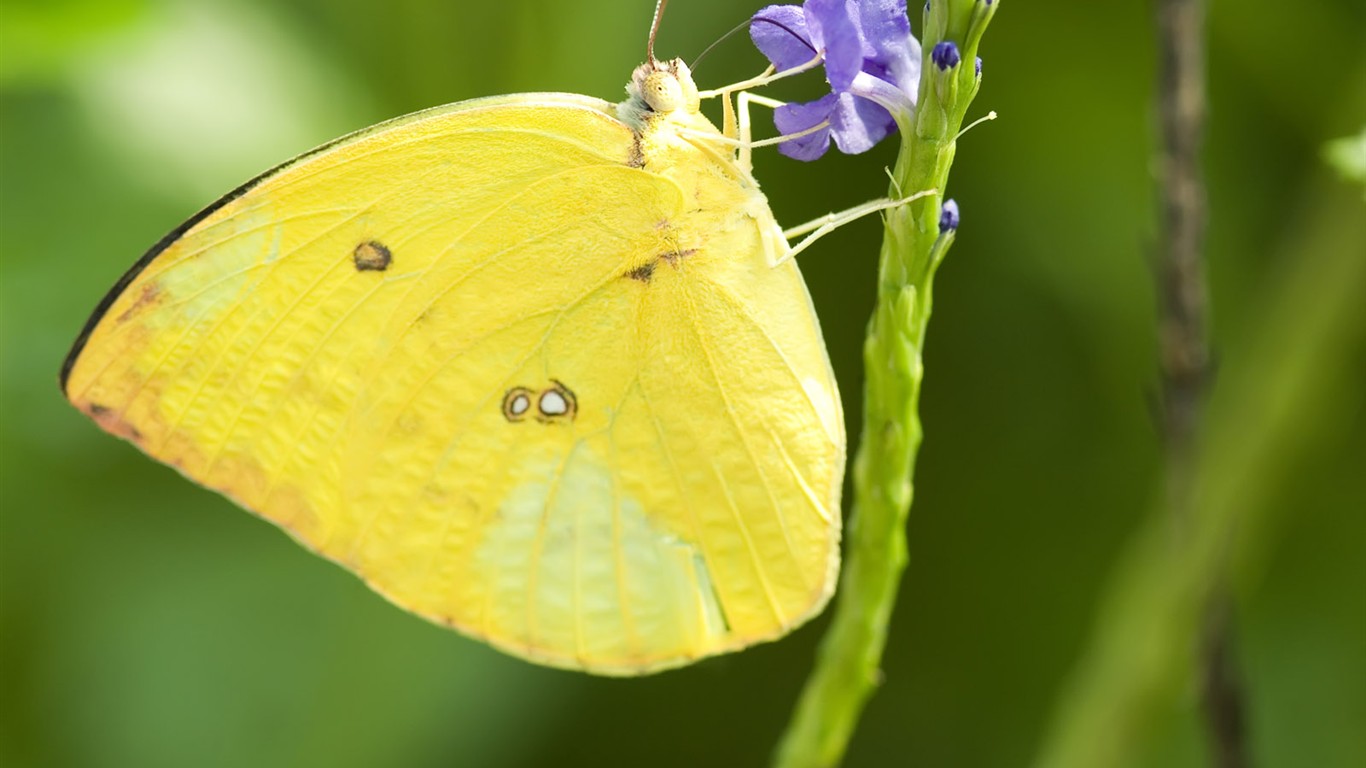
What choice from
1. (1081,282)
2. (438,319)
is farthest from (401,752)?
(1081,282)

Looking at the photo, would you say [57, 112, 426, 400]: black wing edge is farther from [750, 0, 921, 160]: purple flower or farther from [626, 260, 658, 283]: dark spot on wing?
[750, 0, 921, 160]: purple flower

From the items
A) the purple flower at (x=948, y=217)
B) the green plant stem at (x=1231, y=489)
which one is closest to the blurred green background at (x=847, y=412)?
the green plant stem at (x=1231, y=489)

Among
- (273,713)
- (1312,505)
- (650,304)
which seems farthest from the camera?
(273,713)

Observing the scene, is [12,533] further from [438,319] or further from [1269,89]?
[1269,89]

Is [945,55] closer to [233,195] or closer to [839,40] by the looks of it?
[839,40]

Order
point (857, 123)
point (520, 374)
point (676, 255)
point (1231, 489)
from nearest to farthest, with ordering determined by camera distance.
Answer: point (857, 123) → point (676, 255) → point (520, 374) → point (1231, 489)

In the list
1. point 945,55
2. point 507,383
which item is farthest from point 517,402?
point 945,55
